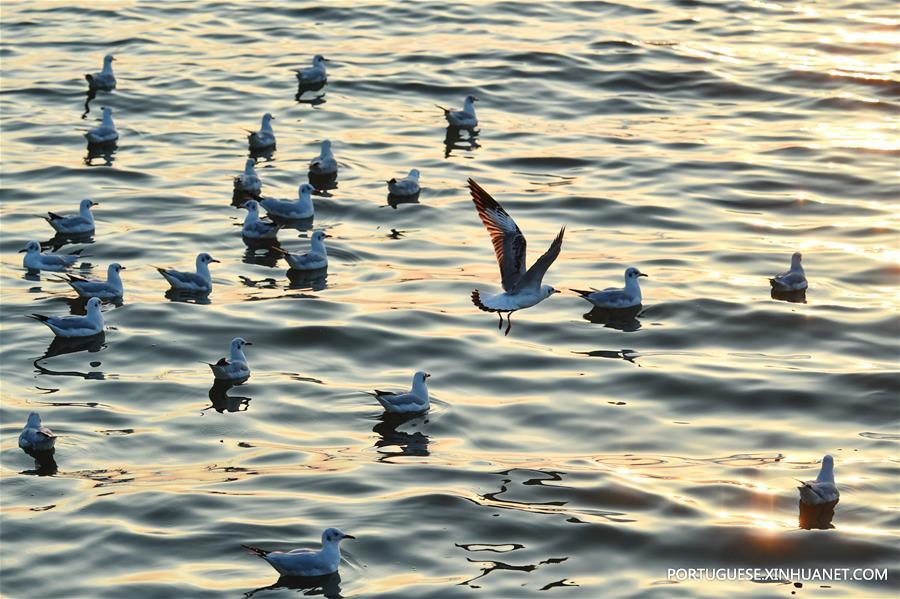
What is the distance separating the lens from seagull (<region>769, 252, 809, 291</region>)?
2378 centimetres

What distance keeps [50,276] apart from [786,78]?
19.9m

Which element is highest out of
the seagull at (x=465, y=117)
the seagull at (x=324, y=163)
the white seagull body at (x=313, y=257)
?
the seagull at (x=465, y=117)

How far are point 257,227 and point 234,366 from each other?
663cm

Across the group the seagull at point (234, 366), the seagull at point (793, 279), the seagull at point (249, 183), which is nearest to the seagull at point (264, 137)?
the seagull at point (249, 183)

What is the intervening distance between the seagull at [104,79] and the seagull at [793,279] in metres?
19.8

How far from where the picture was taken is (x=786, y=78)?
36688mm

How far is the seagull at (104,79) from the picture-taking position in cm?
3656

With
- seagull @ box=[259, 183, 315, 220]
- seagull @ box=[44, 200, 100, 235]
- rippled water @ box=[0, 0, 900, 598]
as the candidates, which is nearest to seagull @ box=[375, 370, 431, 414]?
rippled water @ box=[0, 0, 900, 598]

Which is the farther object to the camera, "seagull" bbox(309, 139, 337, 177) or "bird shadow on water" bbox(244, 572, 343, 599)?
"seagull" bbox(309, 139, 337, 177)

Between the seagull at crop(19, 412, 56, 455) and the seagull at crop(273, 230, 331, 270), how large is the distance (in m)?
7.79

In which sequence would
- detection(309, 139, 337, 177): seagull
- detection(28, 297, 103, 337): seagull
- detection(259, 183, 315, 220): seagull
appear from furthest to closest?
detection(309, 139, 337, 177): seagull
detection(259, 183, 315, 220): seagull
detection(28, 297, 103, 337): seagull

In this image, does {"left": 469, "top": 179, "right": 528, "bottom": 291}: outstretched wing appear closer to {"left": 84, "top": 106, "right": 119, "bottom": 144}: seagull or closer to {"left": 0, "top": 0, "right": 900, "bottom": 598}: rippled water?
{"left": 0, "top": 0, "right": 900, "bottom": 598}: rippled water

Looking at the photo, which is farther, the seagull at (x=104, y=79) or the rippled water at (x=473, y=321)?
the seagull at (x=104, y=79)

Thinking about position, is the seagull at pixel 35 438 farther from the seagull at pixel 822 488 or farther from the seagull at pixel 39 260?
the seagull at pixel 822 488
